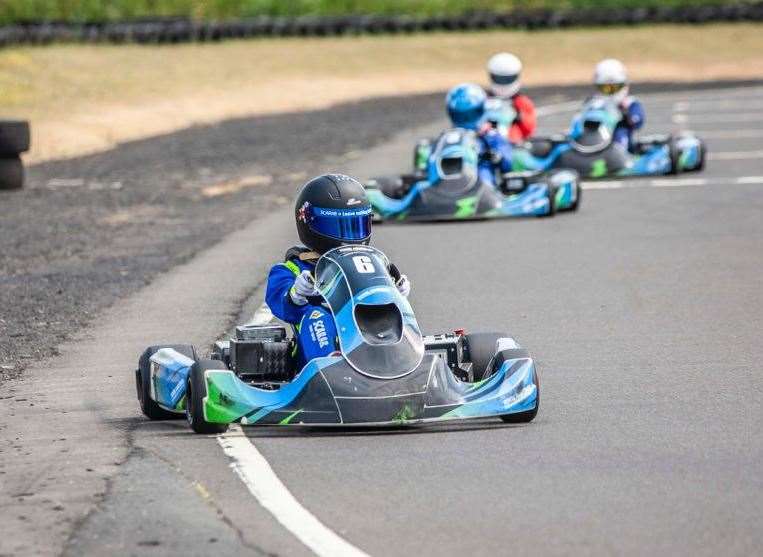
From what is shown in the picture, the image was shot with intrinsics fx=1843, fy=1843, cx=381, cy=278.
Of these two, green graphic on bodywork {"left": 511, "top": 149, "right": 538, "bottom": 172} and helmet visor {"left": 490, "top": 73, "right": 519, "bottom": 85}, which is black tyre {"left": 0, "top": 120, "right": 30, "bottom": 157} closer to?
helmet visor {"left": 490, "top": 73, "right": 519, "bottom": 85}

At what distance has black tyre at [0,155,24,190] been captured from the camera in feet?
66.5

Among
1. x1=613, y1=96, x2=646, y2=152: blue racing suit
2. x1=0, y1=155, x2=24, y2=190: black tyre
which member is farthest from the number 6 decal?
x1=0, y1=155, x2=24, y2=190: black tyre

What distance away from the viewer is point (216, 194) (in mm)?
20062

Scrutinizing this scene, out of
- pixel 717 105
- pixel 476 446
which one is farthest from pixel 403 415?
pixel 717 105

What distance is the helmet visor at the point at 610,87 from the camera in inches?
827

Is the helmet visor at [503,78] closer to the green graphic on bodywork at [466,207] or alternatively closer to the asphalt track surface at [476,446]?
the green graphic on bodywork at [466,207]

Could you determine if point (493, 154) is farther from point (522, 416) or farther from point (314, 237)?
point (522, 416)

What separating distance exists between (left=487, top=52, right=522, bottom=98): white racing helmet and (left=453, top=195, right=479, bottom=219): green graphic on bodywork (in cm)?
362

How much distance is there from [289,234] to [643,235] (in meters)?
3.01

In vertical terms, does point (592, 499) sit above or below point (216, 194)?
above

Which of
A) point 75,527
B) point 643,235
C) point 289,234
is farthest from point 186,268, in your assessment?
point 75,527

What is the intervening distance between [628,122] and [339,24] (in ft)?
95.0

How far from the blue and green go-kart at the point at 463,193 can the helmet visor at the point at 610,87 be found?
415cm

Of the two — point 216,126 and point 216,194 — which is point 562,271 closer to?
point 216,194
